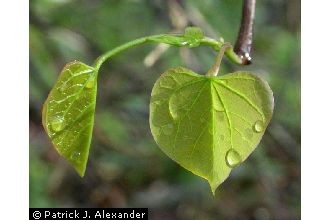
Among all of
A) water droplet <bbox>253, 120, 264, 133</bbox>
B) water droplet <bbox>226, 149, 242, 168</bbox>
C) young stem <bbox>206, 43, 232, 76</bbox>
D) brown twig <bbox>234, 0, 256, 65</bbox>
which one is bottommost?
water droplet <bbox>226, 149, 242, 168</bbox>

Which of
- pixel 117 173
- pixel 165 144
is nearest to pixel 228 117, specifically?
pixel 165 144

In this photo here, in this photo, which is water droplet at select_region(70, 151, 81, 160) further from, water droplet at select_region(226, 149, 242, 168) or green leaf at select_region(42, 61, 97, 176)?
water droplet at select_region(226, 149, 242, 168)

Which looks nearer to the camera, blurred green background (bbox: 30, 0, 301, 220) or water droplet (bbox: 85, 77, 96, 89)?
water droplet (bbox: 85, 77, 96, 89)

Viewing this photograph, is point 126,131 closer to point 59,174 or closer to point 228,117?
point 59,174

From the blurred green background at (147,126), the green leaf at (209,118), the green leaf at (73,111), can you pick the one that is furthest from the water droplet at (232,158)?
the blurred green background at (147,126)

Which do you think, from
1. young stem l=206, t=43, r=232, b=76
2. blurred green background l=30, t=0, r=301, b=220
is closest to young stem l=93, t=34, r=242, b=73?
young stem l=206, t=43, r=232, b=76

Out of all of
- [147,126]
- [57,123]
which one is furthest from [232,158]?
[147,126]

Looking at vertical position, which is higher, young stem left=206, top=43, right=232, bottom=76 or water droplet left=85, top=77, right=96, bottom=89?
young stem left=206, top=43, right=232, bottom=76

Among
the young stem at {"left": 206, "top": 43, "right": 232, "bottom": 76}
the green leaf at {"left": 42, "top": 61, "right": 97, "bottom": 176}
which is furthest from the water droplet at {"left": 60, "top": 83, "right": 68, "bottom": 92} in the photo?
the young stem at {"left": 206, "top": 43, "right": 232, "bottom": 76}
